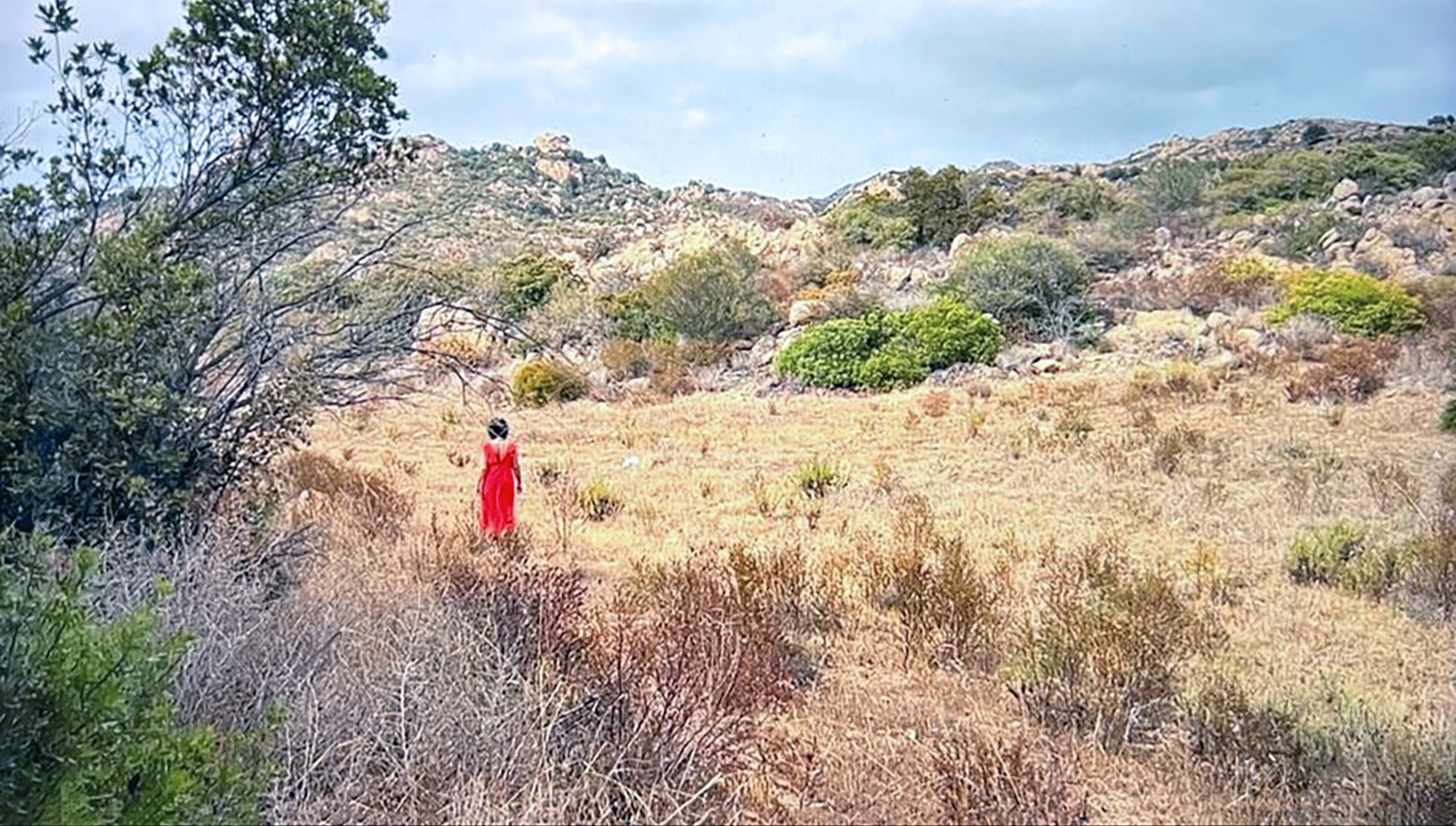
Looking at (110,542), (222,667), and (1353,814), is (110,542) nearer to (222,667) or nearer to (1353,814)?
(222,667)

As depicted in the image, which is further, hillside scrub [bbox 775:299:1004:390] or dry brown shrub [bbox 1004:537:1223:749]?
hillside scrub [bbox 775:299:1004:390]

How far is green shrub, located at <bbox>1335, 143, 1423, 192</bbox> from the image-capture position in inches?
1389

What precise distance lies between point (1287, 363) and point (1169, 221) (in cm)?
2067

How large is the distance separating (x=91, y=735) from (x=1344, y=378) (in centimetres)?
1695

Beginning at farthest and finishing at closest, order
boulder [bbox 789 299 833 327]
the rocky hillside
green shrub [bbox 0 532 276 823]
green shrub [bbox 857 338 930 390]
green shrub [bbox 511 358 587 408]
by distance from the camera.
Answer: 1. boulder [bbox 789 299 833 327]
2. the rocky hillside
3. green shrub [bbox 511 358 587 408]
4. green shrub [bbox 857 338 930 390]
5. green shrub [bbox 0 532 276 823]

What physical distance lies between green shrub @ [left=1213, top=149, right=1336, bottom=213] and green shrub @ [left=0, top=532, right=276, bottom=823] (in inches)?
1581

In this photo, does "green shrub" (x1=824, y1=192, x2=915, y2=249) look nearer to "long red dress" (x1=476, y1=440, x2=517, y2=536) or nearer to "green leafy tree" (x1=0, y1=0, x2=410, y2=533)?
"long red dress" (x1=476, y1=440, x2=517, y2=536)

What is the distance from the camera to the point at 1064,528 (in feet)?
A: 29.7

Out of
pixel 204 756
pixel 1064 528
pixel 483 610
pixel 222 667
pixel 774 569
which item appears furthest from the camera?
pixel 1064 528

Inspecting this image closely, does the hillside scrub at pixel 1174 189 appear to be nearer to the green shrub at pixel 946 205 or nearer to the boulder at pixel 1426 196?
the green shrub at pixel 946 205

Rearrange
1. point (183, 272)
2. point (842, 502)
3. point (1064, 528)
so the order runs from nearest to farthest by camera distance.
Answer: point (183, 272) → point (1064, 528) → point (842, 502)

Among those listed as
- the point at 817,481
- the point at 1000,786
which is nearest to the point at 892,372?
the point at 817,481

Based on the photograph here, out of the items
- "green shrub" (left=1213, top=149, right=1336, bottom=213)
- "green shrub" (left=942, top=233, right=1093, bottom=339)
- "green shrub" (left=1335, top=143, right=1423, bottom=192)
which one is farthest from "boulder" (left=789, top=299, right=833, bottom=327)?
"green shrub" (left=1335, top=143, right=1423, bottom=192)

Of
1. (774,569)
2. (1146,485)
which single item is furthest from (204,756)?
(1146,485)
